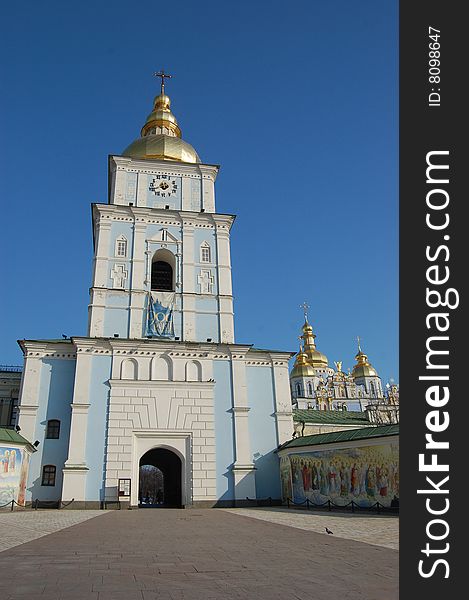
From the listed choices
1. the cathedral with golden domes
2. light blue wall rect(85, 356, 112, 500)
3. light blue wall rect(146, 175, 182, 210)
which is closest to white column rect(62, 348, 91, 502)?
light blue wall rect(85, 356, 112, 500)

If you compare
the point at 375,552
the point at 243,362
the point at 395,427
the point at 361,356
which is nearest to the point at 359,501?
the point at 395,427

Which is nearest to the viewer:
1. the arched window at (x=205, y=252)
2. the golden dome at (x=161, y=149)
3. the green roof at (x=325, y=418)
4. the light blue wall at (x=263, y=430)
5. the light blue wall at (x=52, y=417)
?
the light blue wall at (x=52, y=417)

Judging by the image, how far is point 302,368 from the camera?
3098 inches

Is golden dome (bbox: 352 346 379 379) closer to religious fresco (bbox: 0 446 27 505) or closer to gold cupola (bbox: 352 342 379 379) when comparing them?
gold cupola (bbox: 352 342 379 379)

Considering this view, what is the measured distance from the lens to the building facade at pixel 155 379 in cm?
2323

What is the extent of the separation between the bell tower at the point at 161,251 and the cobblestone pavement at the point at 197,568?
16882 mm

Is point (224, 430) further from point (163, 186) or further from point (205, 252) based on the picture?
point (163, 186)

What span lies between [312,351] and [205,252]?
189 ft

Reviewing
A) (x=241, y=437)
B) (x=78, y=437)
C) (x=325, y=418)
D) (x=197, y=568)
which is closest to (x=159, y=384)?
(x=78, y=437)

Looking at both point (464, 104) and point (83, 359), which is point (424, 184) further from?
point (83, 359)

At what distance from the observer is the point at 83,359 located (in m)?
24.6

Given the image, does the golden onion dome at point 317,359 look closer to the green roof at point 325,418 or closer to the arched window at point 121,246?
the green roof at point 325,418

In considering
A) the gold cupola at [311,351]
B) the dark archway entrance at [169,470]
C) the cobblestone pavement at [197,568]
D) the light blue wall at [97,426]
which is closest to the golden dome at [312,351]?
the gold cupola at [311,351]

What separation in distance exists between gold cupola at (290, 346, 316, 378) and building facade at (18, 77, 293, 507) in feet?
164
